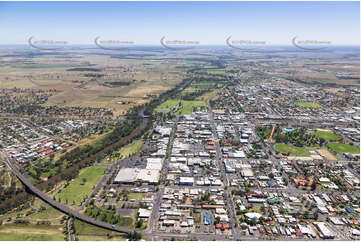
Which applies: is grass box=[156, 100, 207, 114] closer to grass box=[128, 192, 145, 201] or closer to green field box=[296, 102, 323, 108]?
green field box=[296, 102, 323, 108]

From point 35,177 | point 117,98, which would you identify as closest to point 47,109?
point 117,98

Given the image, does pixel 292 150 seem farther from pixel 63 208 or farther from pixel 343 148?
pixel 63 208

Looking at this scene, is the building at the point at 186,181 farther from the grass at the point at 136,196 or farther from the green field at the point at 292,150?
the green field at the point at 292,150

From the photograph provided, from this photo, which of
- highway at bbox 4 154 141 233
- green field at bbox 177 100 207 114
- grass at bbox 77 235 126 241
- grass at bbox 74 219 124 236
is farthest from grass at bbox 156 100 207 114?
grass at bbox 77 235 126 241

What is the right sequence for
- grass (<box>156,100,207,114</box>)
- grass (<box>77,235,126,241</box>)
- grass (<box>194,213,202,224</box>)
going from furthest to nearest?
grass (<box>156,100,207,114</box>), grass (<box>194,213,202,224</box>), grass (<box>77,235,126,241</box>)

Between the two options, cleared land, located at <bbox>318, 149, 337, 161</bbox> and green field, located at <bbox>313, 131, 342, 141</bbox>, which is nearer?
cleared land, located at <bbox>318, 149, 337, 161</bbox>

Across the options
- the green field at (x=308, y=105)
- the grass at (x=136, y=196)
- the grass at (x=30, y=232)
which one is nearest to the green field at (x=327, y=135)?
the green field at (x=308, y=105)
